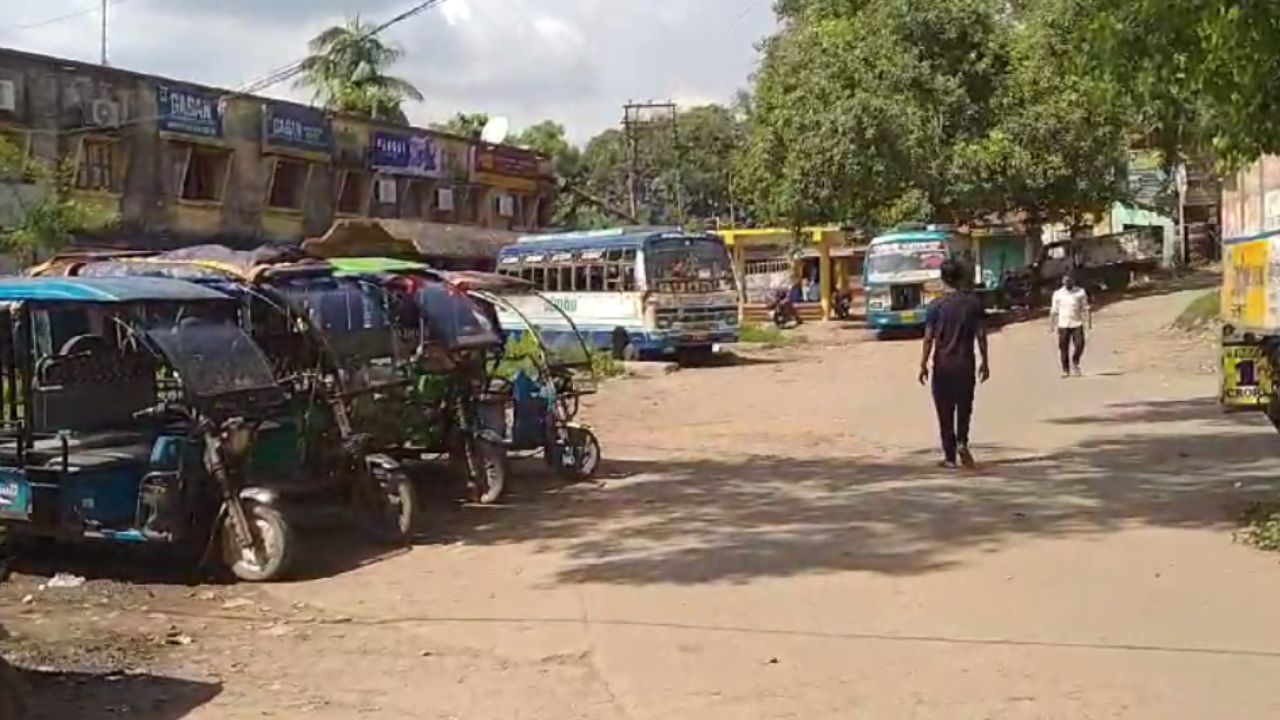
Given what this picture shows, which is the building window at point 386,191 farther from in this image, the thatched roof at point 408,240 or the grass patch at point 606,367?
the grass patch at point 606,367

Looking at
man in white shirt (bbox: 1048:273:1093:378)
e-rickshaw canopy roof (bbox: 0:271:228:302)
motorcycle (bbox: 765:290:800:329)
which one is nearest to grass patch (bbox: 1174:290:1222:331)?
man in white shirt (bbox: 1048:273:1093:378)

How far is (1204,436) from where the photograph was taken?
1498 centimetres

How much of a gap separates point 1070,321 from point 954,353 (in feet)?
33.6

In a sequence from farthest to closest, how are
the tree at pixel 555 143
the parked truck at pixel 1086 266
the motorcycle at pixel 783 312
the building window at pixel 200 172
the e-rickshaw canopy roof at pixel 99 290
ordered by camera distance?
the tree at pixel 555 143, the parked truck at pixel 1086 266, the motorcycle at pixel 783 312, the building window at pixel 200 172, the e-rickshaw canopy roof at pixel 99 290

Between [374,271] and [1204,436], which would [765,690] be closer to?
[374,271]

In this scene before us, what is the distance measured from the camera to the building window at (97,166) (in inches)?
1136

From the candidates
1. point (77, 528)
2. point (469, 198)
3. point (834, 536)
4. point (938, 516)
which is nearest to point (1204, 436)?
point (938, 516)

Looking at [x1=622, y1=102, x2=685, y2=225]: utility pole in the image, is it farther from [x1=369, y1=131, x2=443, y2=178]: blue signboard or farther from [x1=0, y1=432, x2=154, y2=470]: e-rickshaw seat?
[x1=0, y1=432, x2=154, y2=470]: e-rickshaw seat

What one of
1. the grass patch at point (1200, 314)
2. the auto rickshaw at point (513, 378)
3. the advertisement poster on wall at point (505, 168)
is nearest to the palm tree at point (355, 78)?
the advertisement poster on wall at point (505, 168)

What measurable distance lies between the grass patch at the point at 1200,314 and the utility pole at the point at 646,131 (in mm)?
29981

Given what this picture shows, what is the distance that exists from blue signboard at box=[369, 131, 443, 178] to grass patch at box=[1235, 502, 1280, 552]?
30423 mm

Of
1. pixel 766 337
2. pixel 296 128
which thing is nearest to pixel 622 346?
pixel 766 337

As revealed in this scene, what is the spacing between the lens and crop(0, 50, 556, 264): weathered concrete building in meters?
28.3

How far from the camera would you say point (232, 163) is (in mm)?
32969
